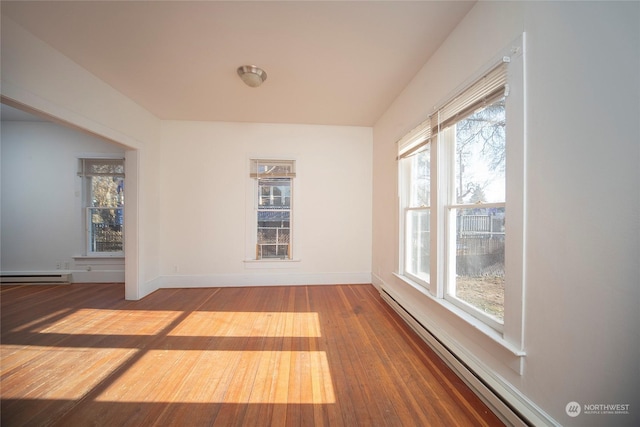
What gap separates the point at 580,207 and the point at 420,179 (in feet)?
5.46

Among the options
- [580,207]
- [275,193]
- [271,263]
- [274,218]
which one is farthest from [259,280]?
[580,207]

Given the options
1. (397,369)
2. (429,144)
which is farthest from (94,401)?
(429,144)

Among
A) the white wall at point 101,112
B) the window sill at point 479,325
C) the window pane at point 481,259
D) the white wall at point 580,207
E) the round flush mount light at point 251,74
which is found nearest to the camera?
the white wall at point 580,207

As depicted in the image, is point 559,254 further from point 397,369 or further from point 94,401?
point 94,401

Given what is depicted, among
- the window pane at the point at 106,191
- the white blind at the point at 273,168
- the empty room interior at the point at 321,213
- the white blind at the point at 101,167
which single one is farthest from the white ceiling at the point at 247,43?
the window pane at the point at 106,191

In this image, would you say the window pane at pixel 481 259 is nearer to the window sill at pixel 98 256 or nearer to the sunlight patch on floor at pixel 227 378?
the sunlight patch on floor at pixel 227 378

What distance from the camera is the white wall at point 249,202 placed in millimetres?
3881

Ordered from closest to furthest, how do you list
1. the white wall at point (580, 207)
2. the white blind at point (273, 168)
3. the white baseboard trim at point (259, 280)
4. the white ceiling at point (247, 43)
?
the white wall at point (580, 207) < the white ceiling at point (247, 43) < the white baseboard trim at point (259, 280) < the white blind at point (273, 168)

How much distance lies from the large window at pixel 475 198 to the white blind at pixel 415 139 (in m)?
0.01

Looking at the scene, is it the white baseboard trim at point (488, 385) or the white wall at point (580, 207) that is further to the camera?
the white baseboard trim at point (488, 385)

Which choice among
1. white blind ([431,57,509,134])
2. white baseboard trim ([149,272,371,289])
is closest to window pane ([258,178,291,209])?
white baseboard trim ([149,272,371,289])

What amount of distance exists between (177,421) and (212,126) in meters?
3.91

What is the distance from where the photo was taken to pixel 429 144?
2281 millimetres

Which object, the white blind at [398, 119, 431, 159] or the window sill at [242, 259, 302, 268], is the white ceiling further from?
the window sill at [242, 259, 302, 268]
